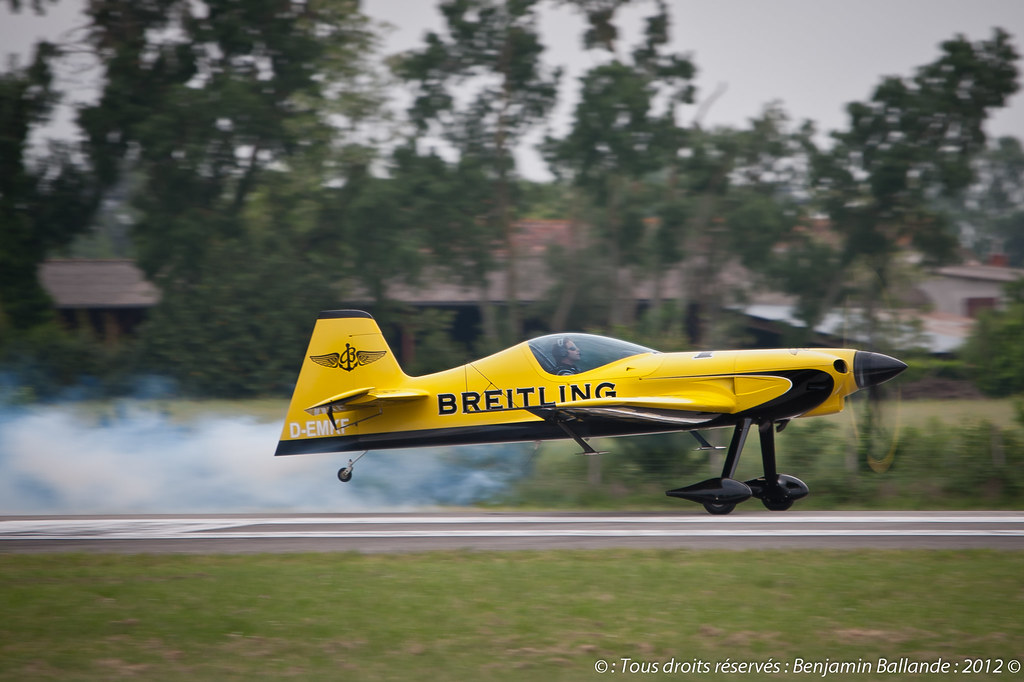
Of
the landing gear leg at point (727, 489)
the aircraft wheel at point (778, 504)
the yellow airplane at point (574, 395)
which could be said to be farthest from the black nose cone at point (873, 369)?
the aircraft wheel at point (778, 504)

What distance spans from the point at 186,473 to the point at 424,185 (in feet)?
45.1

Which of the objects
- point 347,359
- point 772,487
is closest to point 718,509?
point 772,487

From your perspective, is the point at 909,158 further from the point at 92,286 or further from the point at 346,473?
the point at 92,286

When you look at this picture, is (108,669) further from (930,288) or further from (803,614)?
(930,288)

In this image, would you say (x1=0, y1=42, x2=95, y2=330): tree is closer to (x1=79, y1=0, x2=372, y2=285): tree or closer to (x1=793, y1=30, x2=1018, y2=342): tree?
(x1=79, y1=0, x2=372, y2=285): tree

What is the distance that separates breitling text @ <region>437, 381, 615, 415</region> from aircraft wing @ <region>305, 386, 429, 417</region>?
0.43 m

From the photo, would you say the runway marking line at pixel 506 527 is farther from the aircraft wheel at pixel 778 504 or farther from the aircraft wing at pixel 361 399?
the aircraft wing at pixel 361 399

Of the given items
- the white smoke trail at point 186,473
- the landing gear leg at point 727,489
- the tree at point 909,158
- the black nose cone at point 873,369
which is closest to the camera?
the black nose cone at point 873,369

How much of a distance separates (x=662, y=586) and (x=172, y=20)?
92.3ft

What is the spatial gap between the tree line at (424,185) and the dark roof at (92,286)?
123 cm

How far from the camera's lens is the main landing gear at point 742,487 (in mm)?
11781

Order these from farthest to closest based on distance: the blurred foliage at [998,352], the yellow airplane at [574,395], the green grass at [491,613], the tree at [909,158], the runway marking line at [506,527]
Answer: the tree at [909,158]
the blurred foliage at [998,352]
the yellow airplane at [574,395]
the runway marking line at [506,527]
the green grass at [491,613]

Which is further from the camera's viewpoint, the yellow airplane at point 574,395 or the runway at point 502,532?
the yellow airplane at point 574,395

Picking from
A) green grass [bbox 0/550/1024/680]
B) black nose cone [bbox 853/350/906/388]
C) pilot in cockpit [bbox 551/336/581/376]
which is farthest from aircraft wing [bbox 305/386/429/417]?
black nose cone [bbox 853/350/906/388]
